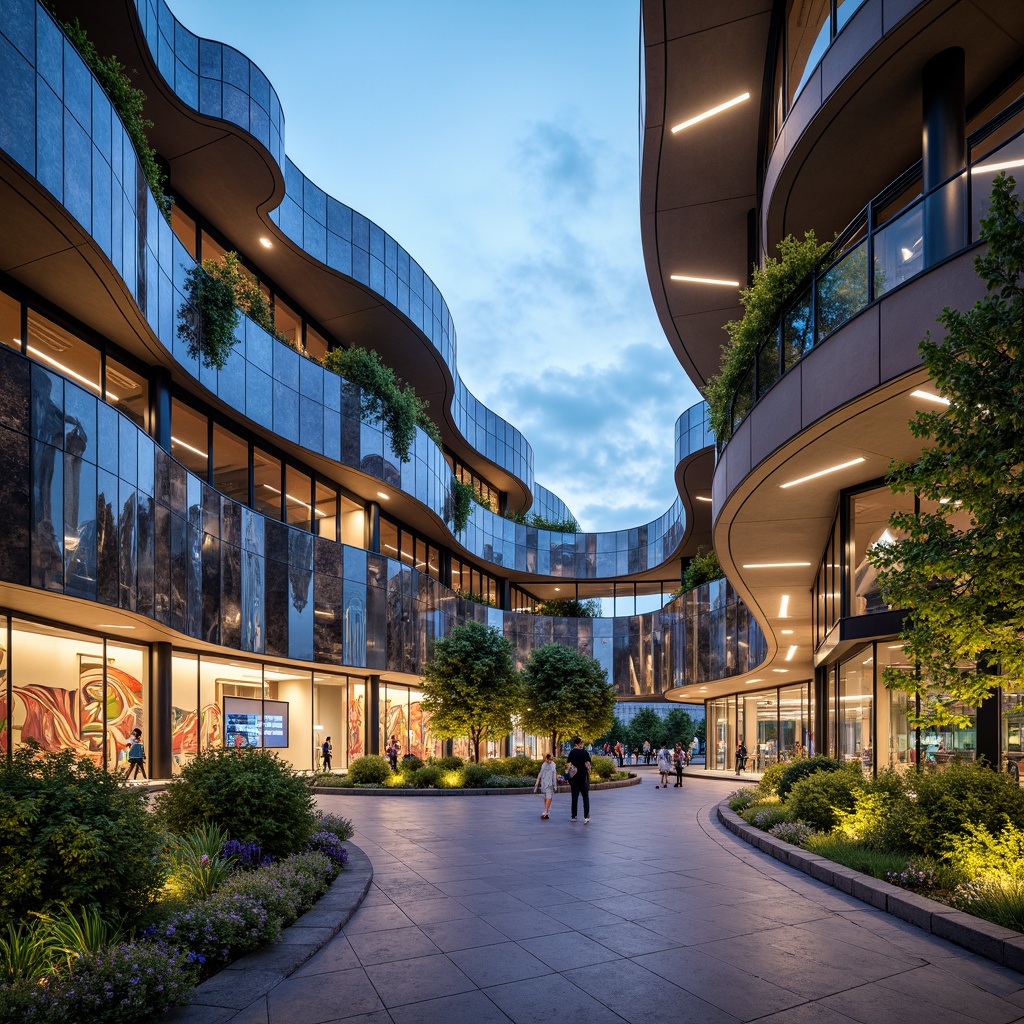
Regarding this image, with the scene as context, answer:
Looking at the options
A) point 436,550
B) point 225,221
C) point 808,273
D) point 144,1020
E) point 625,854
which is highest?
point 225,221

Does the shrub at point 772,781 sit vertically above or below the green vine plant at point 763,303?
below

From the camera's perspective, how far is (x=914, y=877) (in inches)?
328

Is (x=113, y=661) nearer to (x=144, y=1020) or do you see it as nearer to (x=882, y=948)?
(x=144, y=1020)

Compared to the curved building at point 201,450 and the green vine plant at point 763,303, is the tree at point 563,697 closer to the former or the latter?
the curved building at point 201,450

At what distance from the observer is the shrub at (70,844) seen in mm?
5602

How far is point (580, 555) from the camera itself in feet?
174

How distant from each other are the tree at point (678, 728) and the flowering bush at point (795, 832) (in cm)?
6433

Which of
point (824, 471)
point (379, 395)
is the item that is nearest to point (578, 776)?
point (824, 471)

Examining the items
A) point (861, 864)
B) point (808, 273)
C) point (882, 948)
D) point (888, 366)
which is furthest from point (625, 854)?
point (808, 273)

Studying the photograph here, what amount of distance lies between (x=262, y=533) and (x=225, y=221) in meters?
10.1

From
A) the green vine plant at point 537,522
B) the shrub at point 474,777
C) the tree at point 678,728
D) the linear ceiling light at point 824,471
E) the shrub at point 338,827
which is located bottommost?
the tree at point 678,728

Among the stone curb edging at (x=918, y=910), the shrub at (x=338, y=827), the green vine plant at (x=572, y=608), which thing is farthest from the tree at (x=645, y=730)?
the shrub at (x=338, y=827)

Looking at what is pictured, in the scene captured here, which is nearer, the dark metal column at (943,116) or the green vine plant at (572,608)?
the dark metal column at (943,116)

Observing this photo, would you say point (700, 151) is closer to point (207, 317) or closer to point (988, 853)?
point (207, 317)
